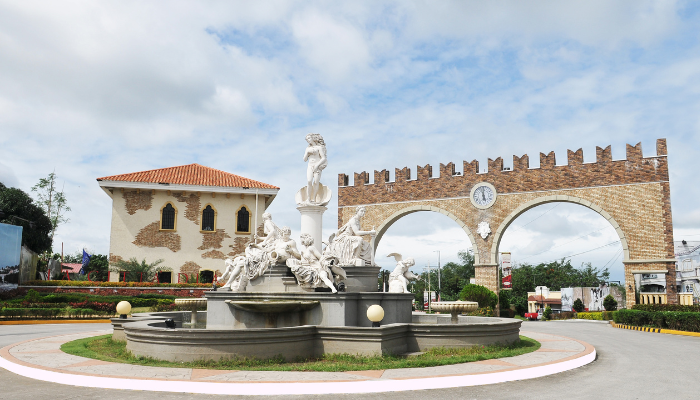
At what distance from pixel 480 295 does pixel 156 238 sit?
19.7 metres

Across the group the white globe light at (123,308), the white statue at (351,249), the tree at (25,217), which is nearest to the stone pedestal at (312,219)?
the white statue at (351,249)

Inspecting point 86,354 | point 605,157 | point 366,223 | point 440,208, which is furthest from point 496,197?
point 86,354

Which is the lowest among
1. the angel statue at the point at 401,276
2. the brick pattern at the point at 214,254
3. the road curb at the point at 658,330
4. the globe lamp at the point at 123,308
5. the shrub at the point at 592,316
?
the shrub at the point at 592,316

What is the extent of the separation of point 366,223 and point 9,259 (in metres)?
21.0

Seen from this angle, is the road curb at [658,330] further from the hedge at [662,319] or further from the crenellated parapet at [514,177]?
the crenellated parapet at [514,177]

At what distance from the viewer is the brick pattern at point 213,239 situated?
31203mm

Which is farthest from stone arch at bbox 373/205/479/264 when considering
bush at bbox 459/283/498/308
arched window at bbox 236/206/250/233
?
arched window at bbox 236/206/250/233

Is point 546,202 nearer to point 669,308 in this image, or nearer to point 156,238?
point 669,308

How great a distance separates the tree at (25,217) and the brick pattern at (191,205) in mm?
10188

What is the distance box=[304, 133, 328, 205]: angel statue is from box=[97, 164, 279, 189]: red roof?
1955cm

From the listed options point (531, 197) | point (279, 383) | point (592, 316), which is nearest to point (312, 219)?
point (279, 383)

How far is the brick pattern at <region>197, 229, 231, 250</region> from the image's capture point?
31.2 meters

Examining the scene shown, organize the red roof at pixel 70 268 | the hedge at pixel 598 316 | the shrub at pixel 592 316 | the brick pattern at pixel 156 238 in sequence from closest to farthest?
1. the hedge at pixel 598 316
2. the shrub at pixel 592 316
3. the brick pattern at pixel 156 238
4. the red roof at pixel 70 268

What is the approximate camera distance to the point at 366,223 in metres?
34.6
